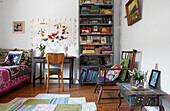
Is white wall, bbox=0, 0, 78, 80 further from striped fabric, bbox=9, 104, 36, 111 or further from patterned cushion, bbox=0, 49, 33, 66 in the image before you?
striped fabric, bbox=9, 104, 36, 111

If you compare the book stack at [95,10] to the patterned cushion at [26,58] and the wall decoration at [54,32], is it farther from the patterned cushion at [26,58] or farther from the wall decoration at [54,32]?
the patterned cushion at [26,58]

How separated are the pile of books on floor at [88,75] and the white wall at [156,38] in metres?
1.56

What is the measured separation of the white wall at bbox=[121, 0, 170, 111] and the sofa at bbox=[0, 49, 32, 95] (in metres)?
2.71

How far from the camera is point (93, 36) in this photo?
3.94 m

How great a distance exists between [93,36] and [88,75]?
1.15 meters

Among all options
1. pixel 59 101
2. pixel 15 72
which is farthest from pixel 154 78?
pixel 15 72

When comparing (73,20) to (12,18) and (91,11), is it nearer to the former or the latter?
(91,11)

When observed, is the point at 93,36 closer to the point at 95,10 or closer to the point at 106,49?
the point at 106,49

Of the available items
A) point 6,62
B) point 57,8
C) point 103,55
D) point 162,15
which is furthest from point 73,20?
point 162,15

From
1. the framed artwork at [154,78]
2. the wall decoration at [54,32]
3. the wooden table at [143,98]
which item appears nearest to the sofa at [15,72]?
the wall decoration at [54,32]

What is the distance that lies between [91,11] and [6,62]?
279 cm

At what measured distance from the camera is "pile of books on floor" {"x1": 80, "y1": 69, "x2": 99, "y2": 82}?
3779 millimetres

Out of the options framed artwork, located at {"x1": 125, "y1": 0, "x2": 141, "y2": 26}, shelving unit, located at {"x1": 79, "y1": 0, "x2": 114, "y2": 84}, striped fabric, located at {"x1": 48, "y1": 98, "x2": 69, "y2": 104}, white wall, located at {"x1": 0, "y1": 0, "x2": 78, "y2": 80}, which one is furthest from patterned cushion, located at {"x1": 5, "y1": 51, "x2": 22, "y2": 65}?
framed artwork, located at {"x1": 125, "y1": 0, "x2": 141, "y2": 26}

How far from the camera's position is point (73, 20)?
4.12 metres
